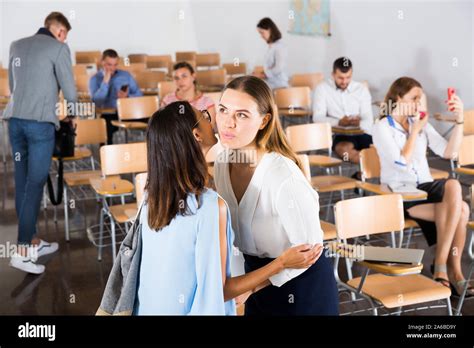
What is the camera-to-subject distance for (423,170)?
16.0 feet

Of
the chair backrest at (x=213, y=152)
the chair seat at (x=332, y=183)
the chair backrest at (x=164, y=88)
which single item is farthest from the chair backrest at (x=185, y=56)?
the chair seat at (x=332, y=183)

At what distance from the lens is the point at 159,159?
1964 millimetres

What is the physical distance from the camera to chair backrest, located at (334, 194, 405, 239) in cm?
366

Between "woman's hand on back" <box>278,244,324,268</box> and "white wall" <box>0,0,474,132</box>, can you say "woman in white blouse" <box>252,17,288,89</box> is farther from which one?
Answer: "woman's hand on back" <box>278,244,324,268</box>

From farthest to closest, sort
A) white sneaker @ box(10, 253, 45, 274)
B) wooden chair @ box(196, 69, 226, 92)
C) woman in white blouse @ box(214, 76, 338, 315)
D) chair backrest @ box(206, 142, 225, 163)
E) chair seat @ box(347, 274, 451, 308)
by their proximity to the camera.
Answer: wooden chair @ box(196, 69, 226, 92)
chair backrest @ box(206, 142, 225, 163)
white sneaker @ box(10, 253, 45, 274)
chair seat @ box(347, 274, 451, 308)
woman in white blouse @ box(214, 76, 338, 315)

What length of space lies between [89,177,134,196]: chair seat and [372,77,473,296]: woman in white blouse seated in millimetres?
1769

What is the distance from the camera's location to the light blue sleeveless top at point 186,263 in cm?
194

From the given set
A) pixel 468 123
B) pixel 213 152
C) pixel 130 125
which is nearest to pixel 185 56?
pixel 130 125

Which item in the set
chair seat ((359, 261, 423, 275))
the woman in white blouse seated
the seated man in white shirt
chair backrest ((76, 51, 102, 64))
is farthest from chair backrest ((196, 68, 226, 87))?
chair seat ((359, 261, 423, 275))

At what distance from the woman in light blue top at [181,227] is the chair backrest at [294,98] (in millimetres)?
6033
